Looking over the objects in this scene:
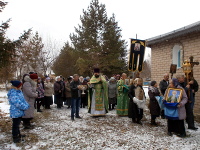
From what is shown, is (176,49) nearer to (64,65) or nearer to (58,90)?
(58,90)

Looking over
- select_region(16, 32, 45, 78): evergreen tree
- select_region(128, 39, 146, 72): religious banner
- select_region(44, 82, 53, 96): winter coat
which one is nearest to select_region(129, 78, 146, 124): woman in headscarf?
select_region(128, 39, 146, 72): religious banner

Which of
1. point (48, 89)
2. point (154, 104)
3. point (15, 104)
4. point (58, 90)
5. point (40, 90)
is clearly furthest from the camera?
point (58, 90)

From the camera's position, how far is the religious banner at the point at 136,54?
8.83 metres

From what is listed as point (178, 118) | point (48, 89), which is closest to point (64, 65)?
point (48, 89)

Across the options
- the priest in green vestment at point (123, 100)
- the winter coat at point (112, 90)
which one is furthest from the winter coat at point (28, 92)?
the winter coat at point (112, 90)

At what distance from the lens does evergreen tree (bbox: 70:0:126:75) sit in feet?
75.6

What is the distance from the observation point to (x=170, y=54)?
10023 millimetres

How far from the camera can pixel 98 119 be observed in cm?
738

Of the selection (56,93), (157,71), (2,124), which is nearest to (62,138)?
(2,124)

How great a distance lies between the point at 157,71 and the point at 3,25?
27.6 feet

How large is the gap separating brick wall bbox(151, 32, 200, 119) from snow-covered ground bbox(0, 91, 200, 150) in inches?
118

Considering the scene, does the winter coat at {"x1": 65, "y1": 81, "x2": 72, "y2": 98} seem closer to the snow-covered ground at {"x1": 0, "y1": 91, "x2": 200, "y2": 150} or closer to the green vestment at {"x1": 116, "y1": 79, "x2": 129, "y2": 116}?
the green vestment at {"x1": 116, "y1": 79, "x2": 129, "y2": 116}

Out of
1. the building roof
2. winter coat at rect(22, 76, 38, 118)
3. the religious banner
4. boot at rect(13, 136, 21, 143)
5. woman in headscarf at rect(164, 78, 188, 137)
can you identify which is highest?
the building roof

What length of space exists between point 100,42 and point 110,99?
15.7 metres
